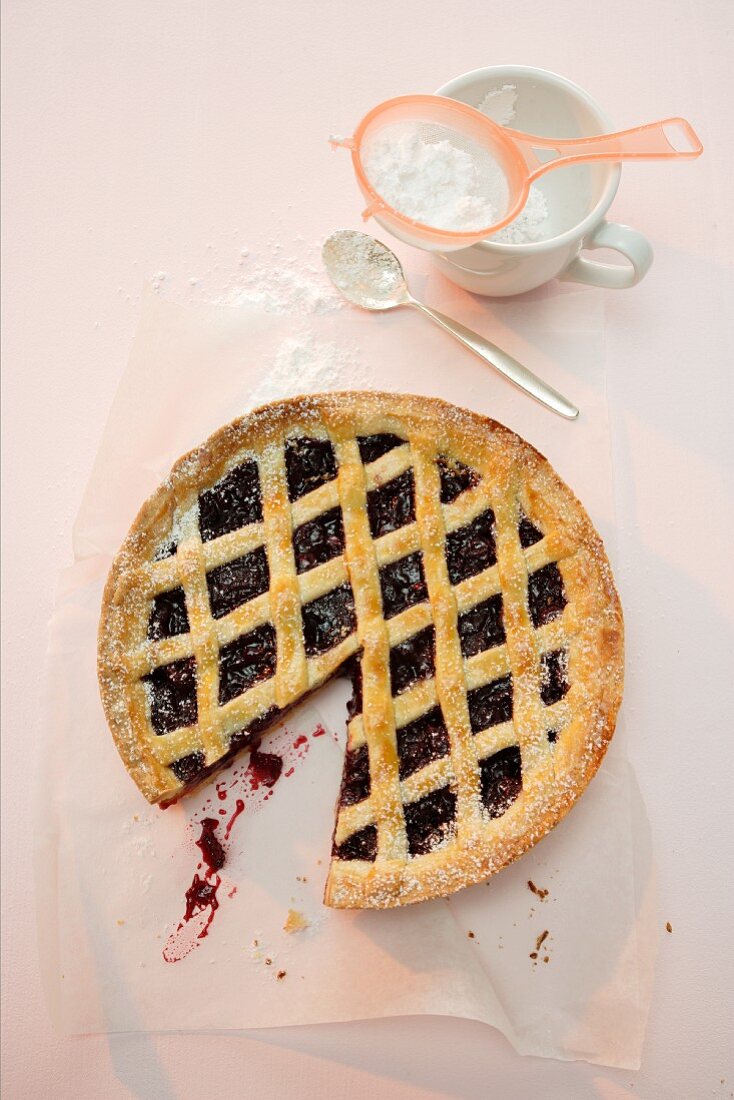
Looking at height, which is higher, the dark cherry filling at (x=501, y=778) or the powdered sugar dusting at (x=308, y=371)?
the powdered sugar dusting at (x=308, y=371)

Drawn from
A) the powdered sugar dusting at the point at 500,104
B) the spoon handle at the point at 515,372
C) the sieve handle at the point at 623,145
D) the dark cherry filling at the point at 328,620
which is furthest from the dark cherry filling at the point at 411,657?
the powdered sugar dusting at the point at 500,104

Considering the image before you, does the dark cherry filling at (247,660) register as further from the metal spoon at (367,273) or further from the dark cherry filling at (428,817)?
the metal spoon at (367,273)

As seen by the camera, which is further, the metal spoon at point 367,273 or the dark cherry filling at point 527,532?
the metal spoon at point 367,273

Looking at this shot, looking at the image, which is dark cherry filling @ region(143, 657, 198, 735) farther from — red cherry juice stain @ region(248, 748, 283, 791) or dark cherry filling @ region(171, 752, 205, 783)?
red cherry juice stain @ region(248, 748, 283, 791)

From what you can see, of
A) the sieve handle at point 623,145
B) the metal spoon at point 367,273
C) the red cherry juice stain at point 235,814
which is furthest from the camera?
the metal spoon at point 367,273

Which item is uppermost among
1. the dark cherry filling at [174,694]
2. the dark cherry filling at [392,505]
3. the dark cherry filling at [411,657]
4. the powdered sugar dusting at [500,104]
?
the powdered sugar dusting at [500,104]

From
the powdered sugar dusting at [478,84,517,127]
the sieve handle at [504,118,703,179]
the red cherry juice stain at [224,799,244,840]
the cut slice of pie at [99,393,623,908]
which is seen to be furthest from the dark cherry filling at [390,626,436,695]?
the powdered sugar dusting at [478,84,517,127]
